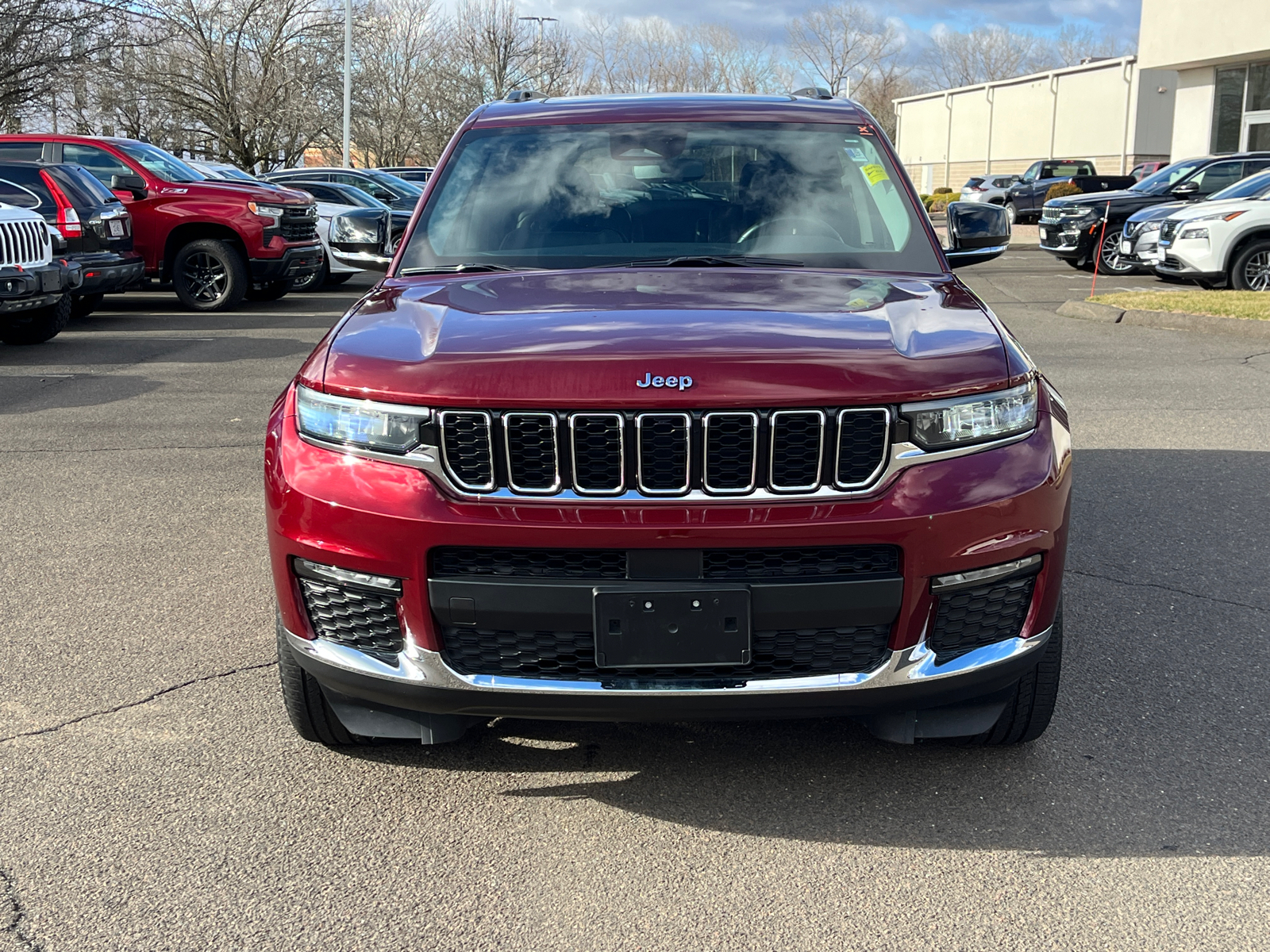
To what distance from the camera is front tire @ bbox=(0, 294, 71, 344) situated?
12.1 meters

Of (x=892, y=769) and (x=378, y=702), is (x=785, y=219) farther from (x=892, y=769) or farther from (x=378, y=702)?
(x=378, y=702)

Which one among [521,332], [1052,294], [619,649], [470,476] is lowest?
[1052,294]

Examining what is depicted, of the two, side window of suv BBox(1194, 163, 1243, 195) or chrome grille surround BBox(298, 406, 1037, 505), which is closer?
chrome grille surround BBox(298, 406, 1037, 505)

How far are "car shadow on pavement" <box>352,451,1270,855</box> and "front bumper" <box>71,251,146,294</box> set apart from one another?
10688 mm

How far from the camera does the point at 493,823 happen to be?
3133 mm

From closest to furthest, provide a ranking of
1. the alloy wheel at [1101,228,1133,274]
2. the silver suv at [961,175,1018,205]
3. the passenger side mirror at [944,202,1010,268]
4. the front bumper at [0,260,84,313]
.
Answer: the passenger side mirror at [944,202,1010,268] → the front bumper at [0,260,84,313] → the alloy wheel at [1101,228,1133,274] → the silver suv at [961,175,1018,205]

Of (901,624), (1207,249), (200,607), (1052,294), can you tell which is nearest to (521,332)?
(901,624)

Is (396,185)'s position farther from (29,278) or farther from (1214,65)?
(1214,65)

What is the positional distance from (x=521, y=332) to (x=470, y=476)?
404mm

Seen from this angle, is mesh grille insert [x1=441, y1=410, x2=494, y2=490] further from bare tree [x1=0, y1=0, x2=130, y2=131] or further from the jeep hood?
bare tree [x1=0, y1=0, x2=130, y2=131]

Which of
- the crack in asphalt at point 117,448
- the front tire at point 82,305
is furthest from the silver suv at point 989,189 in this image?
the crack in asphalt at point 117,448

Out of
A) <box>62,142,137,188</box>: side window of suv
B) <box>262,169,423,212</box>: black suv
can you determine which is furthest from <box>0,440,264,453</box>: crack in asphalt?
<box>262,169,423,212</box>: black suv

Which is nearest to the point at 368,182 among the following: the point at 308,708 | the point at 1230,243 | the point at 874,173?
the point at 1230,243

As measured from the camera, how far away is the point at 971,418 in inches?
115
